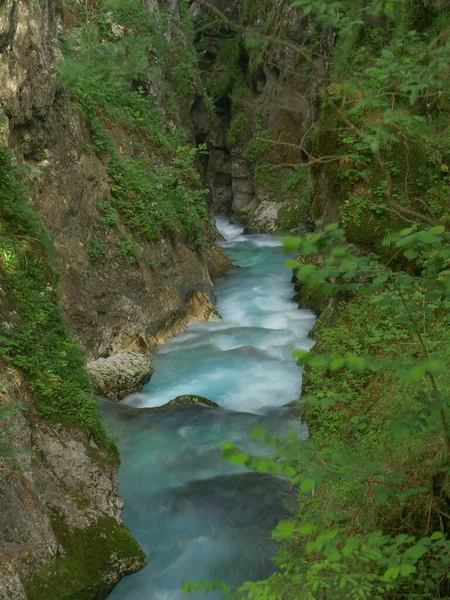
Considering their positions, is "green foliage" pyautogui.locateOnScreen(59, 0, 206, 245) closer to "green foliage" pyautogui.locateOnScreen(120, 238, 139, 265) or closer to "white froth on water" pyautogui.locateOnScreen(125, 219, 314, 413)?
"green foliage" pyautogui.locateOnScreen(120, 238, 139, 265)

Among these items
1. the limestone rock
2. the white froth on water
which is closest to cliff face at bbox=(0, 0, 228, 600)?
the white froth on water

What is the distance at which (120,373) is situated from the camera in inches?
352

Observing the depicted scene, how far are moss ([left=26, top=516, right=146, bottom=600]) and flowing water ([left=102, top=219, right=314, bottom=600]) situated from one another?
315 millimetres

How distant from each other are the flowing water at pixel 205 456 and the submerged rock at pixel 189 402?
143 millimetres

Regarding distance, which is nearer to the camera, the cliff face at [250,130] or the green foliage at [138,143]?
the green foliage at [138,143]

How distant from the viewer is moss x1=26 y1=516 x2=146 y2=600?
4281mm

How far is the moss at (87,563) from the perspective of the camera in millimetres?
4281

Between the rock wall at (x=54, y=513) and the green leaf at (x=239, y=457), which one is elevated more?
the green leaf at (x=239, y=457)

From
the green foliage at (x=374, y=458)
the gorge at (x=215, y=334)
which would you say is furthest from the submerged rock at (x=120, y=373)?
the green foliage at (x=374, y=458)

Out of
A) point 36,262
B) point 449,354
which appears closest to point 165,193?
point 36,262

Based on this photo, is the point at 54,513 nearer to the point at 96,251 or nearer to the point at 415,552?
the point at 415,552

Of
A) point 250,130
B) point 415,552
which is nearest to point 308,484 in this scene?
point 415,552

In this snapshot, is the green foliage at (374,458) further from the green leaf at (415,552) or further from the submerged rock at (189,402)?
the submerged rock at (189,402)

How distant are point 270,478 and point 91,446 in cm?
228
